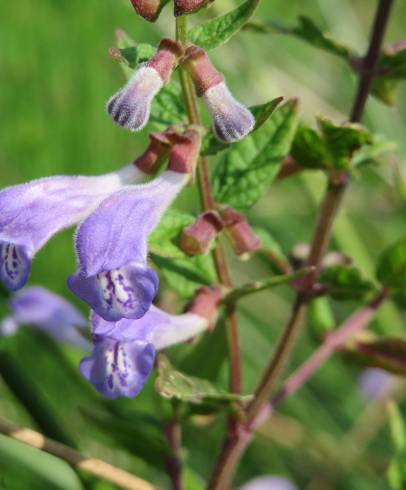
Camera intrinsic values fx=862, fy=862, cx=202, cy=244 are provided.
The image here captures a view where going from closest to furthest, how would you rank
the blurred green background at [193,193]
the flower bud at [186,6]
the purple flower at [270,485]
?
the flower bud at [186,6], the purple flower at [270,485], the blurred green background at [193,193]

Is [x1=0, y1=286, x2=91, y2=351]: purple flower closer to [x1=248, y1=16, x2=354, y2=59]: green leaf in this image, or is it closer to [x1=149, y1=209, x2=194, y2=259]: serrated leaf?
[x1=149, y1=209, x2=194, y2=259]: serrated leaf

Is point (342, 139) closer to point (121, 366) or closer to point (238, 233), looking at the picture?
point (238, 233)

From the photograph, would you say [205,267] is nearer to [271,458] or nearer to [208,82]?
[208,82]

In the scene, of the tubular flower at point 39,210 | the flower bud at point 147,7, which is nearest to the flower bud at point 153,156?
the tubular flower at point 39,210

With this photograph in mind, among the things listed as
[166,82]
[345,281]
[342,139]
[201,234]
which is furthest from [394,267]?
[166,82]

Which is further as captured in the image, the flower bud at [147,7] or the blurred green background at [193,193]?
the blurred green background at [193,193]

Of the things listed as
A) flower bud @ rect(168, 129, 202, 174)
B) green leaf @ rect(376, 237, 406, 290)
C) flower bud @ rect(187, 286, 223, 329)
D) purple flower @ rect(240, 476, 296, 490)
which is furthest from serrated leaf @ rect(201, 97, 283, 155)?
purple flower @ rect(240, 476, 296, 490)

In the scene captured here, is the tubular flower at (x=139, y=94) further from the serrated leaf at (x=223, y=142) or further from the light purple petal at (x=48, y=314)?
the light purple petal at (x=48, y=314)

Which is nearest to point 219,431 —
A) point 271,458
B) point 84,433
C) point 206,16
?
point 271,458
